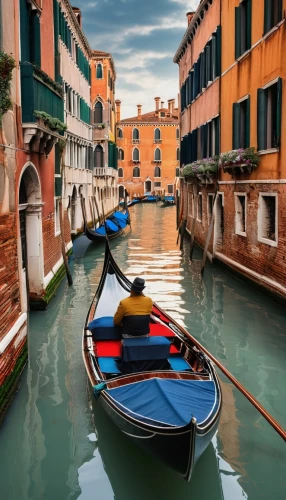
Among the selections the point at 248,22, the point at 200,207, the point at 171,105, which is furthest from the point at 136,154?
the point at 248,22

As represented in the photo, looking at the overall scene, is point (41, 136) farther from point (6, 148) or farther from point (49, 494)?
point (49, 494)

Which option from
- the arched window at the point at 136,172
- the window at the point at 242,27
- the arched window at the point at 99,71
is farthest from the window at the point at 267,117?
the arched window at the point at 136,172

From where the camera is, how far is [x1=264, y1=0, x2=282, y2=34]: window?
621cm

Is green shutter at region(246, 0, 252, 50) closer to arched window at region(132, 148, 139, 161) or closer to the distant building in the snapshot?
the distant building

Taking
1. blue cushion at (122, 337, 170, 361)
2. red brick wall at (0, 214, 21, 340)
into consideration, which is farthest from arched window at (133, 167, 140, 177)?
blue cushion at (122, 337, 170, 361)

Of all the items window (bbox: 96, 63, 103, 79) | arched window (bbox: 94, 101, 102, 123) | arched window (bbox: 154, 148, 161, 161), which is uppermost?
window (bbox: 96, 63, 103, 79)

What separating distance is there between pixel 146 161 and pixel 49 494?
34.0 m

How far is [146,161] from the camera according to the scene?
118 ft

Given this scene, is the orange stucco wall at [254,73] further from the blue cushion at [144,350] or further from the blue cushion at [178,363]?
the blue cushion at [144,350]

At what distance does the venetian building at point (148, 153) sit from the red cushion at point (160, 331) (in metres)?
31.4

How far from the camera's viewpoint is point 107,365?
3.84m

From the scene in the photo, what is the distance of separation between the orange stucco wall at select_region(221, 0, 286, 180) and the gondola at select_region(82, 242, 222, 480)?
9.50 ft

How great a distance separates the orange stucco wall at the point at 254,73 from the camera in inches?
241

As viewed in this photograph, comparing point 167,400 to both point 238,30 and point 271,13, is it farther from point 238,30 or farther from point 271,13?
point 238,30
